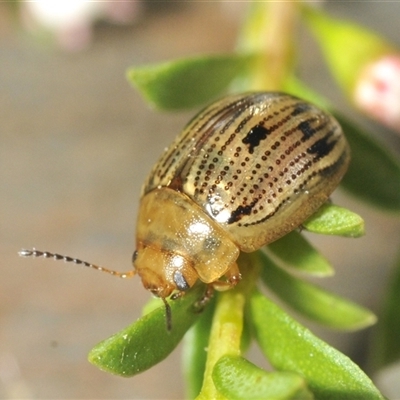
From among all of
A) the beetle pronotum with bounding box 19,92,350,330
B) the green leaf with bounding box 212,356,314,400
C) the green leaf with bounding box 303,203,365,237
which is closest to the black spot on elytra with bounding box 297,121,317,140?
the beetle pronotum with bounding box 19,92,350,330

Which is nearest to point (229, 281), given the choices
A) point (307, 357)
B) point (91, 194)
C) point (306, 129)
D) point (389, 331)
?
point (307, 357)

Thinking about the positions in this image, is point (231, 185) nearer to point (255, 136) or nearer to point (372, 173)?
point (255, 136)

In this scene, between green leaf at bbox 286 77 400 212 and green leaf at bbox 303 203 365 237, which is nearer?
green leaf at bbox 303 203 365 237

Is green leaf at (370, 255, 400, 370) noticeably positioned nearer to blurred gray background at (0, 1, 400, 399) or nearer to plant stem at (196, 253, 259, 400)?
blurred gray background at (0, 1, 400, 399)

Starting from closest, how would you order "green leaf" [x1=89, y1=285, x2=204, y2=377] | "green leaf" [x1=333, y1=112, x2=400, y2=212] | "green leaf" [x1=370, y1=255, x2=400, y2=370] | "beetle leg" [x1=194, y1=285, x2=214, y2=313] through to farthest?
"green leaf" [x1=89, y1=285, x2=204, y2=377] → "beetle leg" [x1=194, y1=285, x2=214, y2=313] → "green leaf" [x1=333, y1=112, x2=400, y2=212] → "green leaf" [x1=370, y1=255, x2=400, y2=370]

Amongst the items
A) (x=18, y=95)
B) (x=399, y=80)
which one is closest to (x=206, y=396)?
(x=399, y=80)

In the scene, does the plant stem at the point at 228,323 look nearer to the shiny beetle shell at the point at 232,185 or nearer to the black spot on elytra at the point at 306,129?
the shiny beetle shell at the point at 232,185

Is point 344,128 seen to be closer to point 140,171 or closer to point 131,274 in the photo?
point 131,274
